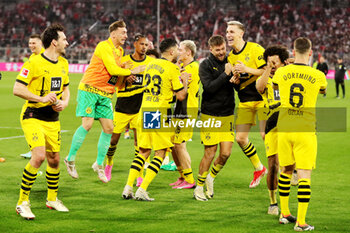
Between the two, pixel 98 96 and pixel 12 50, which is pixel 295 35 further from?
pixel 98 96

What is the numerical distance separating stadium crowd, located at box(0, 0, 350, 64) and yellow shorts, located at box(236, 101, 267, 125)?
3478 cm

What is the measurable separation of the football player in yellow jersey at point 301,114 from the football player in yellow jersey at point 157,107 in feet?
6.32

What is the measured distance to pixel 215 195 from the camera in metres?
8.48

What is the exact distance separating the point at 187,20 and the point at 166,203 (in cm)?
4587

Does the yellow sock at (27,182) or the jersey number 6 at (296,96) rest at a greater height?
the jersey number 6 at (296,96)

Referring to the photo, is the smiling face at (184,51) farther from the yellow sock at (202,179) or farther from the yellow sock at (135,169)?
the yellow sock at (202,179)

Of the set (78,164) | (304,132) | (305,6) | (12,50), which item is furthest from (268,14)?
(304,132)

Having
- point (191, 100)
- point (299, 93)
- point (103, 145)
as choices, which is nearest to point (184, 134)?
point (191, 100)

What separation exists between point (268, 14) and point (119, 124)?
1682 inches

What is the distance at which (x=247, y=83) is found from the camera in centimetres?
885

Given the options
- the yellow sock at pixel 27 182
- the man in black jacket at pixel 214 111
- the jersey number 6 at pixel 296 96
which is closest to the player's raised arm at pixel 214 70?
the man in black jacket at pixel 214 111

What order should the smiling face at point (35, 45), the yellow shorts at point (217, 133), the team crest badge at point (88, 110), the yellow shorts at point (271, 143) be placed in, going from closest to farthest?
the yellow shorts at point (271, 143), the yellow shorts at point (217, 133), the team crest badge at point (88, 110), the smiling face at point (35, 45)

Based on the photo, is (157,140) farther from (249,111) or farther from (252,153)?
(252,153)

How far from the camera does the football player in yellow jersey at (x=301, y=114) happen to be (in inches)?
252
